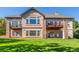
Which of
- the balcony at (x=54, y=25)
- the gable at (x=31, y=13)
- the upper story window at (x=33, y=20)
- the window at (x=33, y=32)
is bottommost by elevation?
the window at (x=33, y=32)

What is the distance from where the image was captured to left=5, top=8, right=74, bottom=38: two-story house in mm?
6844

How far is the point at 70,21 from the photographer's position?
6.83m

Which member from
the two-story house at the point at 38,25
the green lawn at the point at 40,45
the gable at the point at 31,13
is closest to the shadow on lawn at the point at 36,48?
the green lawn at the point at 40,45

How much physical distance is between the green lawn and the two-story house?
0.12m

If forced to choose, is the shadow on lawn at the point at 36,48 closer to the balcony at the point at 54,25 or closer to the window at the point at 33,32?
the window at the point at 33,32

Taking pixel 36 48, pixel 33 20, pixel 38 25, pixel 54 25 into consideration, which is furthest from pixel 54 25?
pixel 36 48

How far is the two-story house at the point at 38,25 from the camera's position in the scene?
684cm

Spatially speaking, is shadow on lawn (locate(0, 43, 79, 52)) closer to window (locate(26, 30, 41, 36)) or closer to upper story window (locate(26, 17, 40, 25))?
window (locate(26, 30, 41, 36))

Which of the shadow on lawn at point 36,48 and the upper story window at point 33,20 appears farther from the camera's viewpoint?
the upper story window at point 33,20

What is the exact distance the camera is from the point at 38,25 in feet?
22.6

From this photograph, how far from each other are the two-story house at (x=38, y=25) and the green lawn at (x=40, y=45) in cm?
12
